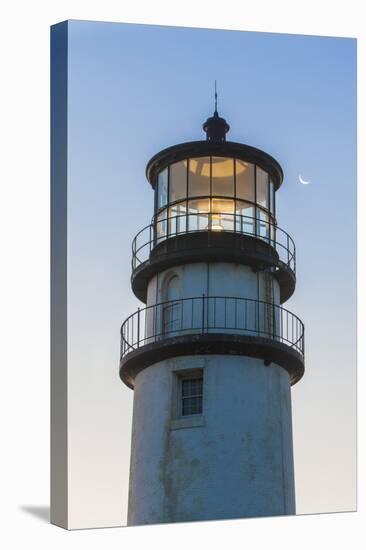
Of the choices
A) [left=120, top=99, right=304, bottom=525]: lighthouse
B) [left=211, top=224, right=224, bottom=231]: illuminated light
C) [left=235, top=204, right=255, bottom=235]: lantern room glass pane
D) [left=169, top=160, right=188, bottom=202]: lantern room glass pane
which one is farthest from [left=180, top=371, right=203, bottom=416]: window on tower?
[left=169, top=160, right=188, bottom=202]: lantern room glass pane

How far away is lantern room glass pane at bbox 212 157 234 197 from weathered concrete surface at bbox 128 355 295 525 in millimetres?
2409

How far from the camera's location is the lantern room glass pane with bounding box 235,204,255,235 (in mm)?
27016

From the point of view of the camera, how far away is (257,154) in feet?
89.8

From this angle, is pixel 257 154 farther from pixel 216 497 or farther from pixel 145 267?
pixel 216 497

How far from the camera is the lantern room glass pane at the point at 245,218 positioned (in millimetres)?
27016

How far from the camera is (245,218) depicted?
27.1 metres

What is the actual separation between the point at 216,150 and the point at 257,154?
2.12 feet

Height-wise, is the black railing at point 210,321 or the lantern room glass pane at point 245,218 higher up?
the lantern room glass pane at point 245,218

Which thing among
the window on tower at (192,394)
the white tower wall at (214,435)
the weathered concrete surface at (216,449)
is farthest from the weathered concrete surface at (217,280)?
the window on tower at (192,394)

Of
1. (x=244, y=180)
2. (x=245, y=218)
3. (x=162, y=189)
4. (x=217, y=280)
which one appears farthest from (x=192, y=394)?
(x=244, y=180)

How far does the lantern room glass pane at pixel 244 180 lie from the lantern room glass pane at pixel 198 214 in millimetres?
512

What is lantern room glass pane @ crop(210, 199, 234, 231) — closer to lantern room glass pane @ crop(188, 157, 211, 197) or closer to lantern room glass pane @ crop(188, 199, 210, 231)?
lantern room glass pane @ crop(188, 199, 210, 231)

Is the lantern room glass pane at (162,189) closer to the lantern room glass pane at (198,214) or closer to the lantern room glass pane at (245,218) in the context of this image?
the lantern room glass pane at (198,214)

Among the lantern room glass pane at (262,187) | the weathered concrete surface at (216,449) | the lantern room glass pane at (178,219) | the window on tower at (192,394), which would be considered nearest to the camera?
the weathered concrete surface at (216,449)
